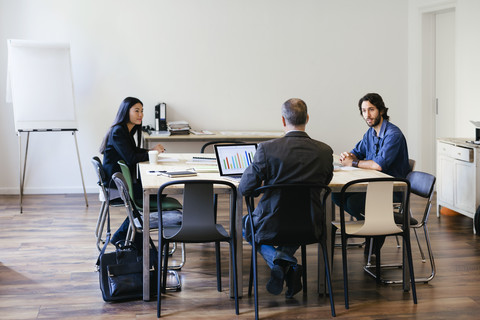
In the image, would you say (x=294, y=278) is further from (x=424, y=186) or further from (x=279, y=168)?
(x=424, y=186)

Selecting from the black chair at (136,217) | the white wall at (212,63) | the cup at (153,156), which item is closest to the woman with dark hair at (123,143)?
the cup at (153,156)

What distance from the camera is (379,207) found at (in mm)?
3918

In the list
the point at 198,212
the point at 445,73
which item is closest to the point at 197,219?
the point at 198,212

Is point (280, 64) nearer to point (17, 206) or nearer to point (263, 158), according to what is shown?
point (17, 206)

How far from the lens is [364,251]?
5070 millimetres

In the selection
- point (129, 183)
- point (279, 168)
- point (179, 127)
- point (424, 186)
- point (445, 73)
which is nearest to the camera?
point (279, 168)

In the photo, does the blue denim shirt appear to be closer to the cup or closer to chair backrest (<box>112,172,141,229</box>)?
the cup

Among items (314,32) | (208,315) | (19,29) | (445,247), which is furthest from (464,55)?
(19,29)

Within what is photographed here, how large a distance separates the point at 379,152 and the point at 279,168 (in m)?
1.39

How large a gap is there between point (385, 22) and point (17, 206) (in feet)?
16.3

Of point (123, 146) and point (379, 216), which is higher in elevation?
point (123, 146)

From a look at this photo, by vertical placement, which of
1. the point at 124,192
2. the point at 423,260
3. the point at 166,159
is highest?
the point at 166,159

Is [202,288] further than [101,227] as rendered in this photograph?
No

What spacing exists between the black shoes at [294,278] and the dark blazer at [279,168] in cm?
31
